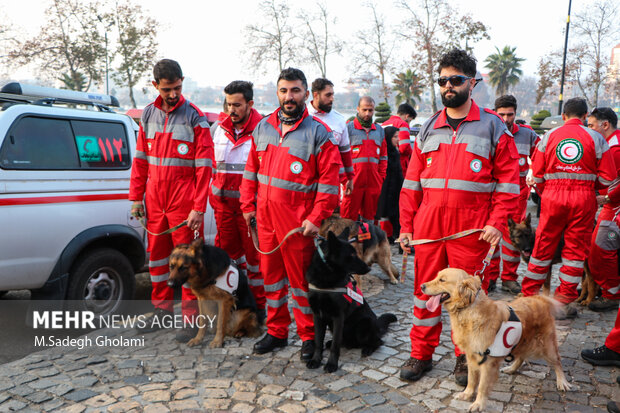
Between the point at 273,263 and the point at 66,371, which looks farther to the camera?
the point at 273,263

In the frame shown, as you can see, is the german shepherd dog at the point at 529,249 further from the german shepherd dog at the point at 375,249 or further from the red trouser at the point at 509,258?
the german shepherd dog at the point at 375,249

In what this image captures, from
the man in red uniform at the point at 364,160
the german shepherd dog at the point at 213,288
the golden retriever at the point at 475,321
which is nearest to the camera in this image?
the golden retriever at the point at 475,321

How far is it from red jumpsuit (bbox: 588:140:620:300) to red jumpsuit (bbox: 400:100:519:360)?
2.63 metres

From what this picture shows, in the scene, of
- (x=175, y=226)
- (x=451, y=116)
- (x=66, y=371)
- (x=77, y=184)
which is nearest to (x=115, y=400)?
(x=66, y=371)

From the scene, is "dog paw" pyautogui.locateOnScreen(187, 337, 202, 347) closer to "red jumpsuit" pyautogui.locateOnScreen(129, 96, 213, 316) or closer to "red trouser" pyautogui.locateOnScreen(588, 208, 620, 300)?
"red jumpsuit" pyautogui.locateOnScreen(129, 96, 213, 316)

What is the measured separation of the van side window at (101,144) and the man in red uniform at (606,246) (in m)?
5.42

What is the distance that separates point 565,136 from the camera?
5008mm

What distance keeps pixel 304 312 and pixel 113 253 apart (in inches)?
84.7

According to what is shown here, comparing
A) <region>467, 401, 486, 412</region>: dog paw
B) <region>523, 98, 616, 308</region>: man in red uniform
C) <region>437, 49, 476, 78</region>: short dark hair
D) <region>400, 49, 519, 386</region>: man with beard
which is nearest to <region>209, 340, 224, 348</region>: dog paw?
<region>400, 49, 519, 386</region>: man with beard

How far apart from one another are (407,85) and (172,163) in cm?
3345

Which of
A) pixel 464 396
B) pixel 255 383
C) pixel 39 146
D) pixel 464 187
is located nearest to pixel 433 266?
pixel 464 187

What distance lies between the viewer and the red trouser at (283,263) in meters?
3.90

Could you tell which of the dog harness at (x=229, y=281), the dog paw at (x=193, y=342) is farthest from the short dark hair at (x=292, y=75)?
the dog paw at (x=193, y=342)

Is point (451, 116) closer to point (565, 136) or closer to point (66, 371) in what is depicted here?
point (565, 136)
